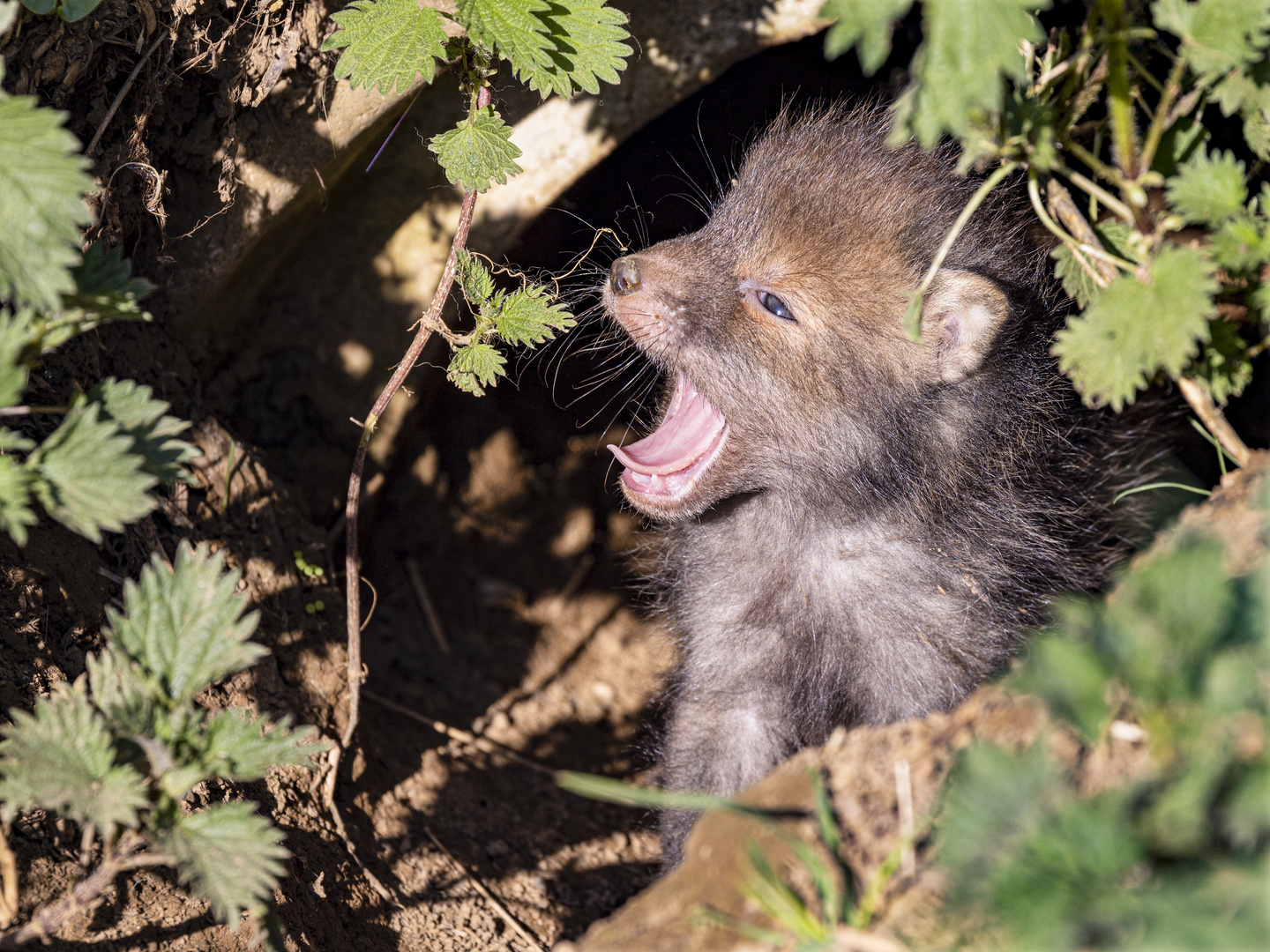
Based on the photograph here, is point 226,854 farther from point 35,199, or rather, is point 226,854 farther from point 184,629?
point 35,199

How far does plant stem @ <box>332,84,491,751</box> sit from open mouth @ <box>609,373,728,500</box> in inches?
27.0

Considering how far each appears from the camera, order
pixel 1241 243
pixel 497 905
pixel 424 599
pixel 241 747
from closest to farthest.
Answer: pixel 241 747 < pixel 1241 243 < pixel 497 905 < pixel 424 599

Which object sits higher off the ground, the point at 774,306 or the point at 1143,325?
the point at 1143,325

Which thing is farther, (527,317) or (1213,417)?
(527,317)

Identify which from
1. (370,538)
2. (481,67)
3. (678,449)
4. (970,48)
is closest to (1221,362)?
(970,48)

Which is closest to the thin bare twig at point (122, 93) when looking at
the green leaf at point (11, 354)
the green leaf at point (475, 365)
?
the green leaf at point (475, 365)

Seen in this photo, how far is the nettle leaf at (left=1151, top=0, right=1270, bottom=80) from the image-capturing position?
1.71 metres

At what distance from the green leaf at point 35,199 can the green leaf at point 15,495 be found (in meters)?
0.28

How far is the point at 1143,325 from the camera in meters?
1.81

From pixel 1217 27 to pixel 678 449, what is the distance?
72.1 inches

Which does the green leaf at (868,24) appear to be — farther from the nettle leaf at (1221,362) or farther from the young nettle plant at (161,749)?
the young nettle plant at (161,749)

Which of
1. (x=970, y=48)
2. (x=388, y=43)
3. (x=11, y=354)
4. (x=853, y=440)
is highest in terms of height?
(x=970, y=48)

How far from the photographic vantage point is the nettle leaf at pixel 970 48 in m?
1.42

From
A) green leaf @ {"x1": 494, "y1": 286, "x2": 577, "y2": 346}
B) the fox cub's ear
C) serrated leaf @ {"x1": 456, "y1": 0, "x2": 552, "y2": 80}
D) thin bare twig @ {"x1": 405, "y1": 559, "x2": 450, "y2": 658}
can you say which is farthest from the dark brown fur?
thin bare twig @ {"x1": 405, "y1": 559, "x2": 450, "y2": 658}
